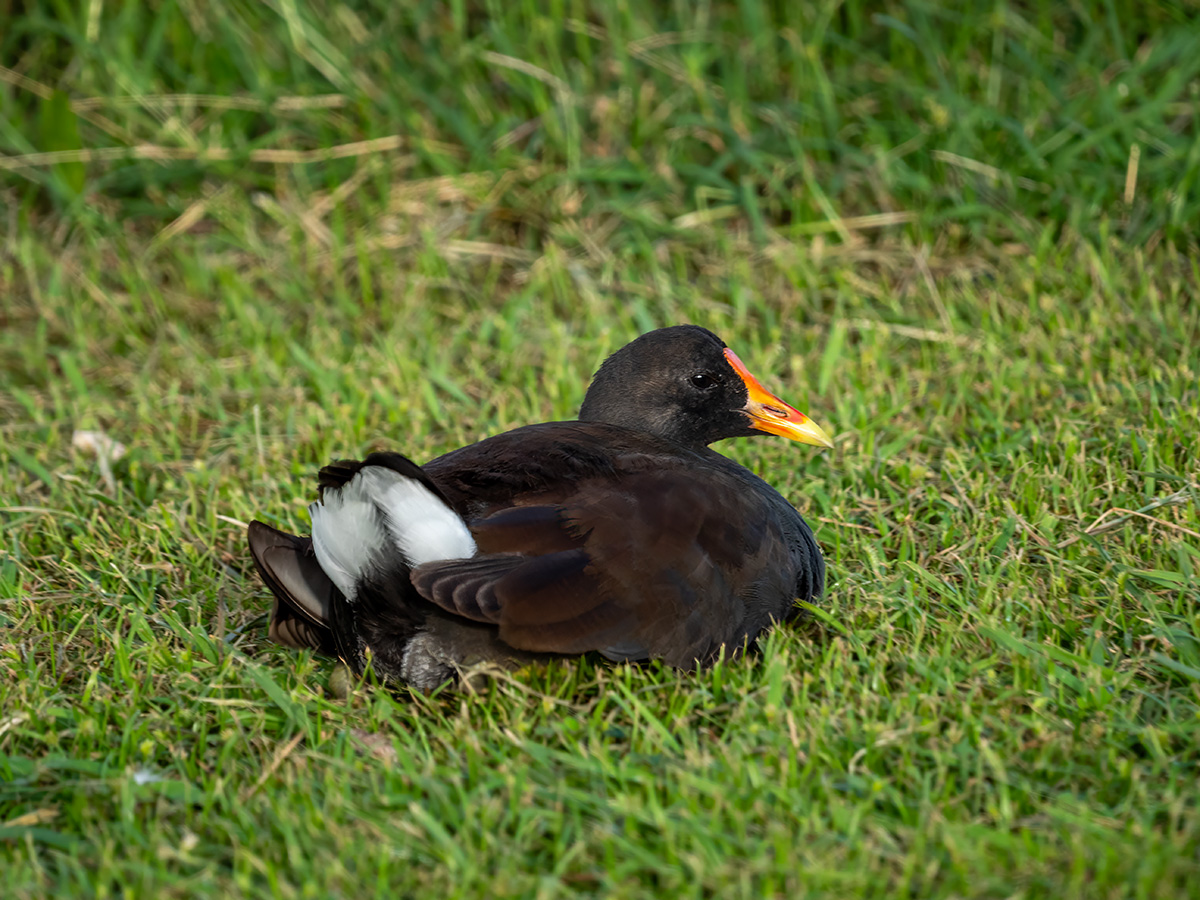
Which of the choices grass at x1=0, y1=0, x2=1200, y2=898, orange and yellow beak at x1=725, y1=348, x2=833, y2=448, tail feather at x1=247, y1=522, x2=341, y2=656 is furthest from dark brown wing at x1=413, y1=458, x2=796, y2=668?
orange and yellow beak at x1=725, y1=348, x2=833, y2=448

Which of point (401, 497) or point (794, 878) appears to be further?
point (401, 497)

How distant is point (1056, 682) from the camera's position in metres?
2.29

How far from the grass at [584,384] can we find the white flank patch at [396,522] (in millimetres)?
288

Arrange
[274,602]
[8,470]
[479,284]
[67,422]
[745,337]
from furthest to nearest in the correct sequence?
[479,284]
[745,337]
[67,422]
[8,470]
[274,602]

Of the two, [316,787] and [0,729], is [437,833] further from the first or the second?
[0,729]

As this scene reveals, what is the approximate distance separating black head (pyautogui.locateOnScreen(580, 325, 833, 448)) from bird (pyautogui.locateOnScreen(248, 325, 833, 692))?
1.08 feet

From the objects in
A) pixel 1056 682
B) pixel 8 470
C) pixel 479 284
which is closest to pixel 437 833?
pixel 1056 682

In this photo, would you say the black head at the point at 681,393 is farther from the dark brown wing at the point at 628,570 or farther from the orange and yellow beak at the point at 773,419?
the dark brown wing at the point at 628,570

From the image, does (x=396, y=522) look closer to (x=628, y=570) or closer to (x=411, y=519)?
(x=411, y=519)

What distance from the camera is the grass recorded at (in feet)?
6.66

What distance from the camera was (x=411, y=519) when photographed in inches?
91.2

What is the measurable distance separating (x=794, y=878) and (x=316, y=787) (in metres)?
0.82

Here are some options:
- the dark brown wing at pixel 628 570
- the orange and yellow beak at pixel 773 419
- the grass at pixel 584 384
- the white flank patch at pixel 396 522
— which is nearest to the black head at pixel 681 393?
the orange and yellow beak at pixel 773 419

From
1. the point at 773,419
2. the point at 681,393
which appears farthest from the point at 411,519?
the point at 773,419
